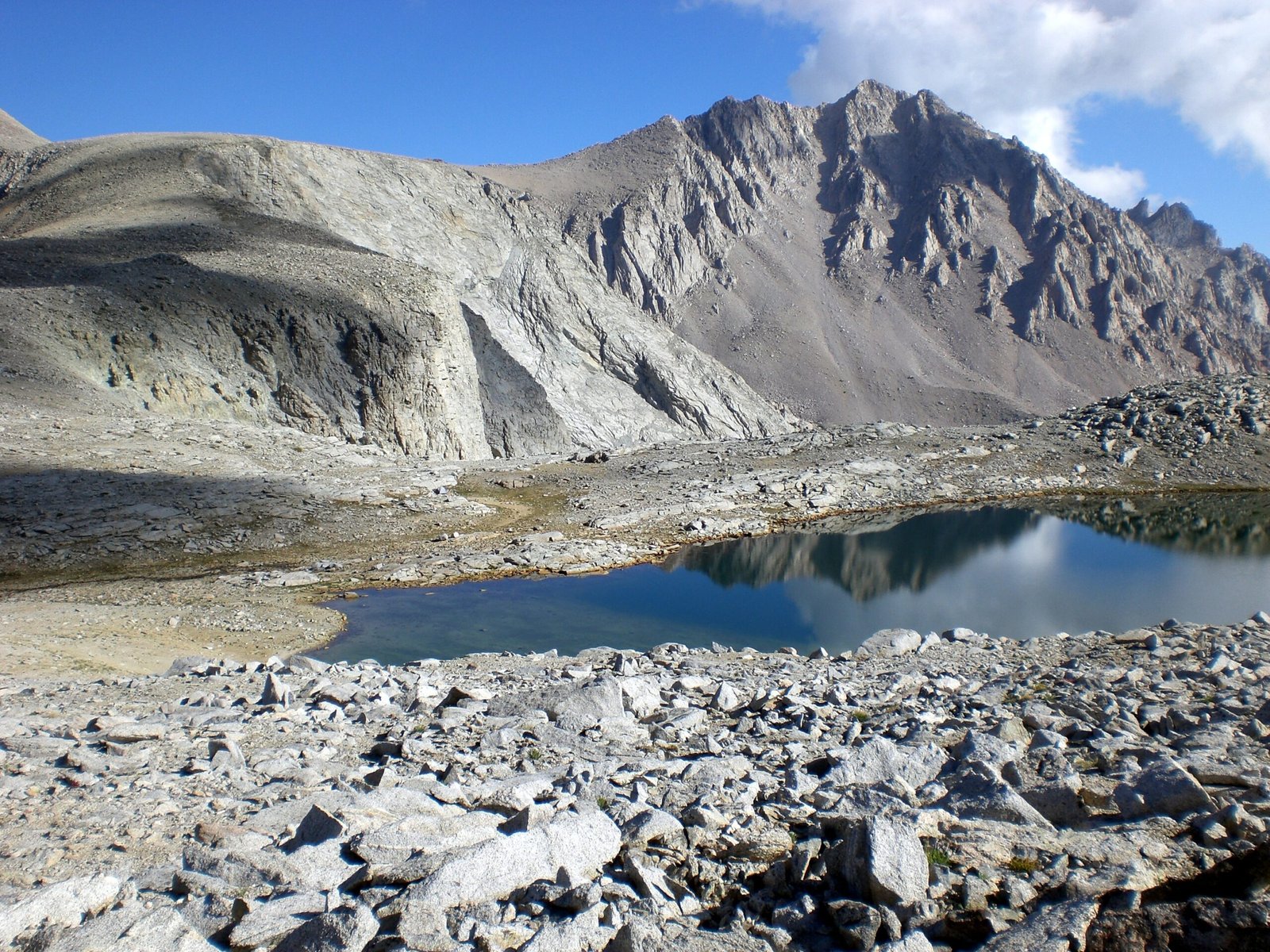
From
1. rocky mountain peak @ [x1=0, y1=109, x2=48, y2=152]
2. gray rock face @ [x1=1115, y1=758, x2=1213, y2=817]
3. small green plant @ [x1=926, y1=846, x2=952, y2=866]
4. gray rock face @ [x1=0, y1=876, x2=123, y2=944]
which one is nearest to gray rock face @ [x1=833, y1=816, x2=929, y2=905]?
small green plant @ [x1=926, y1=846, x2=952, y2=866]

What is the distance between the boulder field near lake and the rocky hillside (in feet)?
1.30

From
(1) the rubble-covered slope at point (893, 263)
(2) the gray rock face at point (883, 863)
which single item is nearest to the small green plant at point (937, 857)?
(2) the gray rock face at point (883, 863)

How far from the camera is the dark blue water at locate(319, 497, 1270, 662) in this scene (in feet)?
69.5

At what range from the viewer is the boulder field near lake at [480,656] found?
18.1ft

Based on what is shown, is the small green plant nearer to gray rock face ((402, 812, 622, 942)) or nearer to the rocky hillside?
gray rock face ((402, 812, 622, 942))

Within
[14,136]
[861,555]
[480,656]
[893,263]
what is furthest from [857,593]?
[893,263]

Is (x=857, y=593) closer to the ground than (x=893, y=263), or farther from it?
closer to the ground

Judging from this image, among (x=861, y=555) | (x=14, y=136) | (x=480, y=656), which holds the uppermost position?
(x=14, y=136)

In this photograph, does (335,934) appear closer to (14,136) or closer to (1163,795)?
(1163,795)

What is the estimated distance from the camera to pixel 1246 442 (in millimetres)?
48156

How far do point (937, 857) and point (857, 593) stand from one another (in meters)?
22.3

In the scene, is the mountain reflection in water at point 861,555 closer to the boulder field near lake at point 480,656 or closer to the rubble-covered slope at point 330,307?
the boulder field near lake at point 480,656

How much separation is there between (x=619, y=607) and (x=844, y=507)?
18260 millimetres

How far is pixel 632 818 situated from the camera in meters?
6.66
